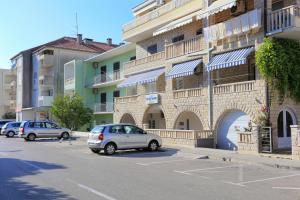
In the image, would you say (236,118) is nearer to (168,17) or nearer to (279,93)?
(279,93)

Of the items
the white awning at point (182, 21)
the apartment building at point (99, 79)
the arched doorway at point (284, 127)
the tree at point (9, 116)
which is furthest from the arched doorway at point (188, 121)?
the tree at point (9, 116)

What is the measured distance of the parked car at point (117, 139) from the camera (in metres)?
21.6

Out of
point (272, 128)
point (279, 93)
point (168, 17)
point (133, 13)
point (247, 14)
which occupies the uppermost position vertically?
point (133, 13)

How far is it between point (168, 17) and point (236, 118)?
33.5 ft

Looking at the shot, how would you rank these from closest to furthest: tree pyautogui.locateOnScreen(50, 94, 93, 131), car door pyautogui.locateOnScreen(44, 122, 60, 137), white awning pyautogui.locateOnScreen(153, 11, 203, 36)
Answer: white awning pyautogui.locateOnScreen(153, 11, 203, 36), car door pyautogui.locateOnScreen(44, 122, 60, 137), tree pyautogui.locateOnScreen(50, 94, 93, 131)

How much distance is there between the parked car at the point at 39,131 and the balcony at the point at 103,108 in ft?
34.8

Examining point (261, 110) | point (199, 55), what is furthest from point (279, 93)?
point (199, 55)

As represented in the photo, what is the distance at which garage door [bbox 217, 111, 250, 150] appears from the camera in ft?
78.0

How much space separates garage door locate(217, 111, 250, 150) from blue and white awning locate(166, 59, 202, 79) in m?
3.87

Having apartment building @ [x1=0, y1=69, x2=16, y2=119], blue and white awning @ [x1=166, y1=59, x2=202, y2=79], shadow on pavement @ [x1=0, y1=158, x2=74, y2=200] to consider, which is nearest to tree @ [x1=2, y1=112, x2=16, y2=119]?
apartment building @ [x1=0, y1=69, x2=16, y2=119]

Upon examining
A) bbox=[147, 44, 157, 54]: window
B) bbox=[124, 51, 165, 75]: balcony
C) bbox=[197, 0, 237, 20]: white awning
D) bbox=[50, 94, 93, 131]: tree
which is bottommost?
bbox=[50, 94, 93, 131]: tree

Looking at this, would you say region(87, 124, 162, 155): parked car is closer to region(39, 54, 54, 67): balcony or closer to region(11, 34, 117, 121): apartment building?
region(11, 34, 117, 121): apartment building

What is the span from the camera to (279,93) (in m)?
21.5

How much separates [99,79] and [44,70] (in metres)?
16.8
